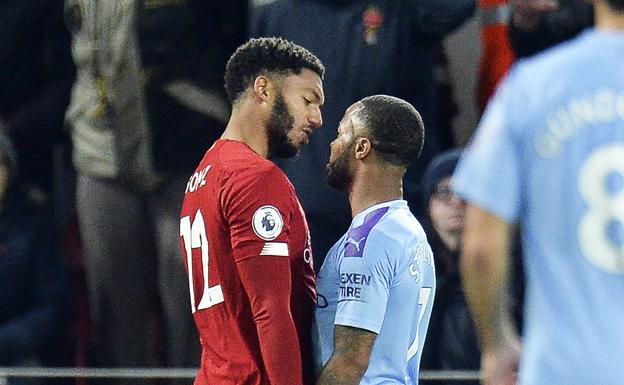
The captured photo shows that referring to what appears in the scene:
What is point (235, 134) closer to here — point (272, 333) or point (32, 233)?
point (272, 333)

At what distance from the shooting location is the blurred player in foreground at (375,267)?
3914 mm

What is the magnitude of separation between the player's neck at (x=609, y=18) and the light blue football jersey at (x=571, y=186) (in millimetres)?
12

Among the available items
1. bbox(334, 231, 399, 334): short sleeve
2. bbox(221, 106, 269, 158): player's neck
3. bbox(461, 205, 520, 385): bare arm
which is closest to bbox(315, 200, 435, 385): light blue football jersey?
bbox(334, 231, 399, 334): short sleeve

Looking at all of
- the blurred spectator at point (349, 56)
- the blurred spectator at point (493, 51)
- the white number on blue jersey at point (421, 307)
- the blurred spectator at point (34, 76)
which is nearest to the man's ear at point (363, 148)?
the white number on blue jersey at point (421, 307)

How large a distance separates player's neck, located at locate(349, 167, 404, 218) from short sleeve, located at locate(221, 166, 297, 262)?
17 centimetres

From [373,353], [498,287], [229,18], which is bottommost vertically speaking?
[373,353]

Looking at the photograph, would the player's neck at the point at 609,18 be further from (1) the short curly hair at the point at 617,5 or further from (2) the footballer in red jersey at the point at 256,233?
(2) the footballer in red jersey at the point at 256,233

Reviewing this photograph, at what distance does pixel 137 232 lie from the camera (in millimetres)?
6367

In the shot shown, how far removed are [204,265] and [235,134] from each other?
1.14 ft

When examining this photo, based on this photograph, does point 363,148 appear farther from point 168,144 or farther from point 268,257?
point 168,144

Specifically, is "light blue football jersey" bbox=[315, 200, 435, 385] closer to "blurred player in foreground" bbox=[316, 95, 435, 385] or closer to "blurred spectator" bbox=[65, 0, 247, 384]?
"blurred player in foreground" bbox=[316, 95, 435, 385]

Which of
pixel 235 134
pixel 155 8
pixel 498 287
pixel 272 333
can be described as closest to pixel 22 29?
pixel 155 8

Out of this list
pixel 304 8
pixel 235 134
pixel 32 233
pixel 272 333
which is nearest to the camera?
pixel 272 333

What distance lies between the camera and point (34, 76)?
6957 millimetres
